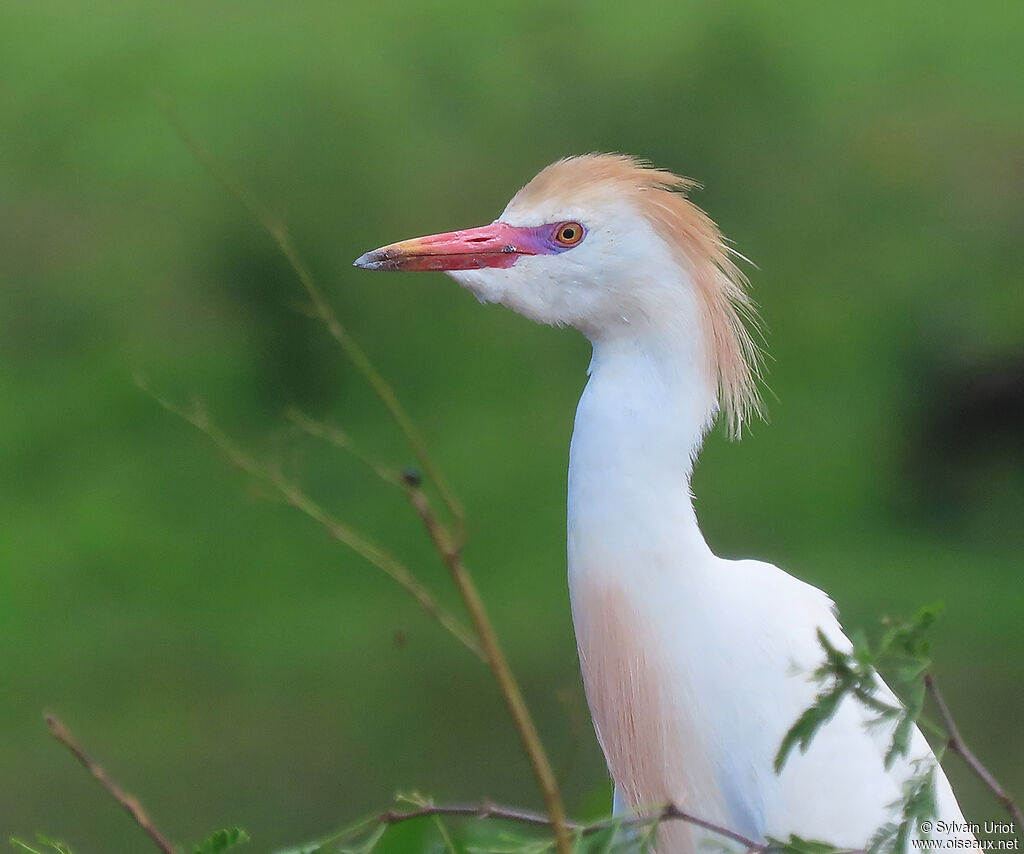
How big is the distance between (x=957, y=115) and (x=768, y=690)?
3550mm

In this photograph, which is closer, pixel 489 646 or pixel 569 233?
pixel 489 646

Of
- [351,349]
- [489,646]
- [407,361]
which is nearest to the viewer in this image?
[489,646]

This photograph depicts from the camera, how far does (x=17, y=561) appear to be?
11.7 feet

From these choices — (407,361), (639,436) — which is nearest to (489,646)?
(639,436)

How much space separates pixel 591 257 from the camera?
112 centimetres

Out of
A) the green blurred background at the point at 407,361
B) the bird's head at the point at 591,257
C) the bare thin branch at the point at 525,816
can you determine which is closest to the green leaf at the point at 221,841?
the bare thin branch at the point at 525,816

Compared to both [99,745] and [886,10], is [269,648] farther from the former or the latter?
[886,10]

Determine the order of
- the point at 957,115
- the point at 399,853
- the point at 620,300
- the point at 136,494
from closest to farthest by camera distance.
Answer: the point at 620,300 → the point at 399,853 → the point at 136,494 → the point at 957,115

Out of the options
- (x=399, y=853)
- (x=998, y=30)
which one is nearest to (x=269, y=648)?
(x=399, y=853)

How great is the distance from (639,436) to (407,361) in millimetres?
2797

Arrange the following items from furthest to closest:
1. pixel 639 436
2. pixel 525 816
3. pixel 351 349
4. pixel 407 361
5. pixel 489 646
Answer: pixel 407 361, pixel 639 436, pixel 525 816, pixel 351 349, pixel 489 646

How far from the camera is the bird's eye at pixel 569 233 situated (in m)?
1.13

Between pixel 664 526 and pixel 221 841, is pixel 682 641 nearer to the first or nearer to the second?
pixel 664 526

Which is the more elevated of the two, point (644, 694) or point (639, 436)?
point (639, 436)
